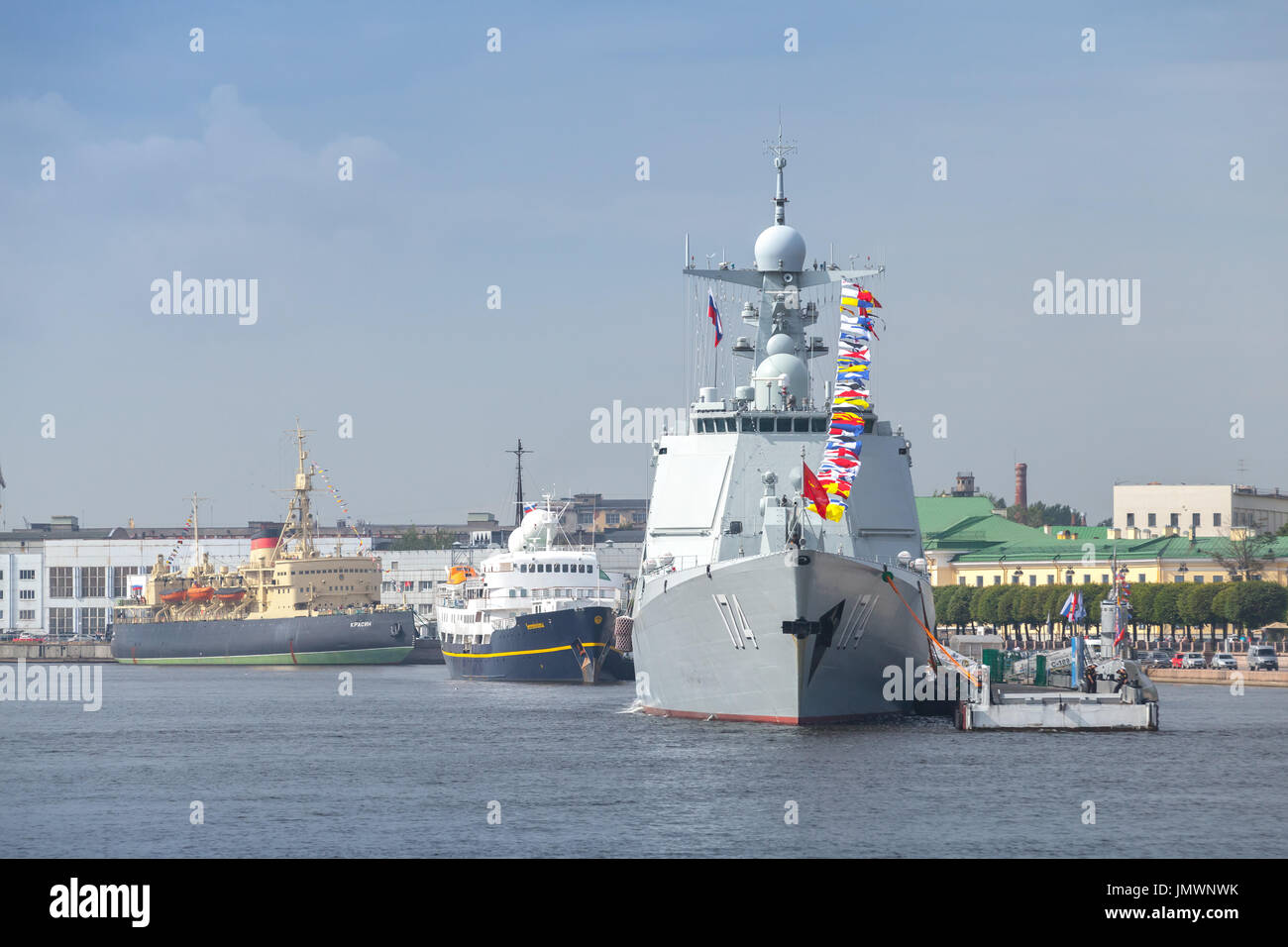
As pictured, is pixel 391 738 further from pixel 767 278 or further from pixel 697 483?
pixel 767 278

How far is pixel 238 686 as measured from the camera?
8869 cm

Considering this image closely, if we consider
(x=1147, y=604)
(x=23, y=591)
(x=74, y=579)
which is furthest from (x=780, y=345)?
(x=23, y=591)

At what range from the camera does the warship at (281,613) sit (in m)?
120

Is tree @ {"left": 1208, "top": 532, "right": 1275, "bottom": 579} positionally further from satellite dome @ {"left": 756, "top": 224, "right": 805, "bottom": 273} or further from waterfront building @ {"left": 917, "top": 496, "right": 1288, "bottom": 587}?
satellite dome @ {"left": 756, "top": 224, "right": 805, "bottom": 273}

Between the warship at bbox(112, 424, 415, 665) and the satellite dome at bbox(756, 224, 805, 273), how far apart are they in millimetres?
69601

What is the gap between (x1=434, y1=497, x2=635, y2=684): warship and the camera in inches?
3383

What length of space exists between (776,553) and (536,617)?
45337mm

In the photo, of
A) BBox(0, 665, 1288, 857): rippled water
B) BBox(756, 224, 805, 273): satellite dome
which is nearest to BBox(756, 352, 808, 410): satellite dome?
BBox(756, 224, 805, 273): satellite dome

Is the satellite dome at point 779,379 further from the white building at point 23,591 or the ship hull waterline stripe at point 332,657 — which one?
the white building at point 23,591

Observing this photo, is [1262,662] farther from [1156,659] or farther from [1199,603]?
[1199,603]

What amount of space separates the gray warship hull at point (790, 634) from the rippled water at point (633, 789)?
913 mm

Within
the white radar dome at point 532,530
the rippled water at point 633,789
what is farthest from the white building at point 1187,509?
the rippled water at point 633,789

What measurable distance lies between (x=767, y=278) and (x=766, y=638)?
57.8 ft

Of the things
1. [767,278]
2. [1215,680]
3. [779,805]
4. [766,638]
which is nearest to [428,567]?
[1215,680]
